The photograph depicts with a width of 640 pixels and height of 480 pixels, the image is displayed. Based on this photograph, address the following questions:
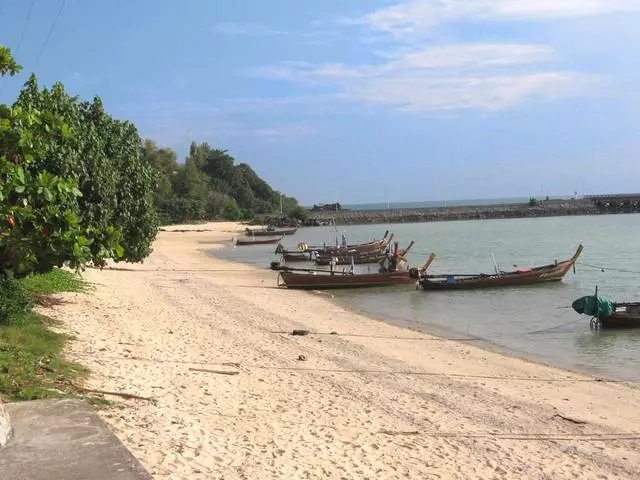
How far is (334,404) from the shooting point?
8445mm

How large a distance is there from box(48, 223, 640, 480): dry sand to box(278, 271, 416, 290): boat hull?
10.1 meters

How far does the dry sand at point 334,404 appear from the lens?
6.21m

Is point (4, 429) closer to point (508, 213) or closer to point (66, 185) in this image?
point (66, 185)

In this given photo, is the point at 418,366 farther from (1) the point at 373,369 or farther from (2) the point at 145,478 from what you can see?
(2) the point at 145,478

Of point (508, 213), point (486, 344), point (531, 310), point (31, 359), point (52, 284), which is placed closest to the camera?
point (31, 359)

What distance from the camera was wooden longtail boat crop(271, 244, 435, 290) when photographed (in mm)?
26125

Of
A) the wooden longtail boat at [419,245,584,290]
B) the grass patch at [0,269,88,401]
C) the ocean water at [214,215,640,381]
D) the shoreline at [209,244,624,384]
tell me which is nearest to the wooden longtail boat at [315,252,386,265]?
the ocean water at [214,215,640,381]

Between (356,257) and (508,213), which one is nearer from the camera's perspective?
(356,257)

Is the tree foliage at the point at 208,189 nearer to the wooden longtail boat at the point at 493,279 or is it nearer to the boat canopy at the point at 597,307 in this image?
the wooden longtail boat at the point at 493,279

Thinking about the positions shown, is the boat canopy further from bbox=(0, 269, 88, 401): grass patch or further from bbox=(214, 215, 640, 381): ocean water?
bbox=(0, 269, 88, 401): grass patch

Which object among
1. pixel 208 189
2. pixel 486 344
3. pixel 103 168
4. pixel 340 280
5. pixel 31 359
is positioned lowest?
pixel 486 344

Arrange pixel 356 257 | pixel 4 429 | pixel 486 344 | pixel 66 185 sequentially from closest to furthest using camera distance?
pixel 4 429 < pixel 66 185 < pixel 486 344 < pixel 356 257

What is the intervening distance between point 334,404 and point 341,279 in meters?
18.1

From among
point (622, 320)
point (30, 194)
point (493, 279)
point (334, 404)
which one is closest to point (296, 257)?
point (493, 279)
